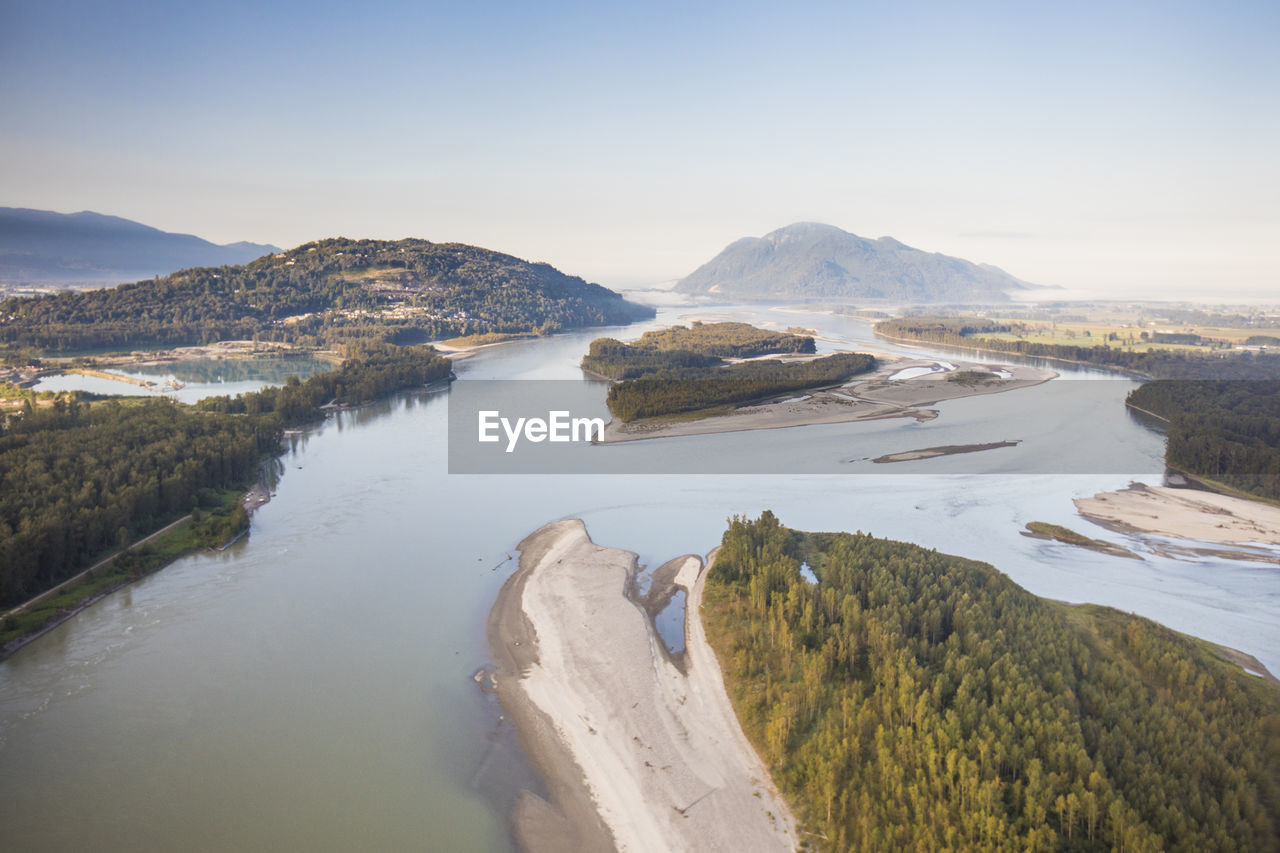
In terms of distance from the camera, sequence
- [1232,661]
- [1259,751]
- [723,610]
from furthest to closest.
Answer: [723,610]
[1232,661]
[1259,751]

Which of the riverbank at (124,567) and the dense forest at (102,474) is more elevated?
the dense forest at (102,474)

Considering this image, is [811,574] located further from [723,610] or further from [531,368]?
[531,368]

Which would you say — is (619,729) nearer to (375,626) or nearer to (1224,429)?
(375,626)

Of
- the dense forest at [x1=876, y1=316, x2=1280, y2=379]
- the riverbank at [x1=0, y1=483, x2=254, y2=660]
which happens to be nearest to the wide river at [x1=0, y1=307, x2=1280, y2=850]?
the riverbank at [x1=0, y1=483, x2=254, y2=660]

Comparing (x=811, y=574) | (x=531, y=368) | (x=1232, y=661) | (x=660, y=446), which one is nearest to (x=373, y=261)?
(x=531, y=368)

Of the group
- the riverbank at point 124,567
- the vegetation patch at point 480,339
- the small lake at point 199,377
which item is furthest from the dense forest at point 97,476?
the vegetation patch at point 480,339

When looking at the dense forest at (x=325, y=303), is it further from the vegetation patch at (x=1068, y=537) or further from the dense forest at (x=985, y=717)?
the dense forest at (x=985, y=717)
